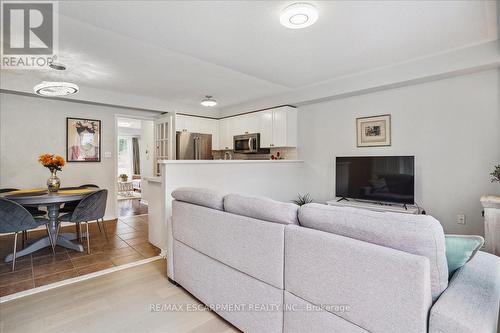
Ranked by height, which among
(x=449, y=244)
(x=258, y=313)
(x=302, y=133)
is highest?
(x=302, y=133)

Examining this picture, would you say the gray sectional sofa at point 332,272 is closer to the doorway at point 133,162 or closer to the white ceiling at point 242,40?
the white ceiling at point 242,40

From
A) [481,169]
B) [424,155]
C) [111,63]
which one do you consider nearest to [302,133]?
[424,155]

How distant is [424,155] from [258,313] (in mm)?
3306

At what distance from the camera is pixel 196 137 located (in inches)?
234

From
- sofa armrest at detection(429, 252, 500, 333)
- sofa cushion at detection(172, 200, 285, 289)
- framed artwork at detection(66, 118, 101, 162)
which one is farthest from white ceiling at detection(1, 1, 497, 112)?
sofa armrest at detection(429, 252, 500, 333)

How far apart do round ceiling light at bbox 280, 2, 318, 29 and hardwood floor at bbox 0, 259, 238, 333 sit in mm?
2547

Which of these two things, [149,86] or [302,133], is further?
[302,133]

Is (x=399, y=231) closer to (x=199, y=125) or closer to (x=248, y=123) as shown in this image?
(x=248, y=123)

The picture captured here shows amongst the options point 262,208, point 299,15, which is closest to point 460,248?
point 262,208

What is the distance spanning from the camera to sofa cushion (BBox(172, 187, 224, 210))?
78.7 inches

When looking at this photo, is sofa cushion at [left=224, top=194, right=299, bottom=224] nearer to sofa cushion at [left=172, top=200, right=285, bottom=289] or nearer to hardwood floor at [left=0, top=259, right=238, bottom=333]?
sofa cushion at [left=172, top=200, right=285, bottom=289]

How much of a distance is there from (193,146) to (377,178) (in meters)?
3.87

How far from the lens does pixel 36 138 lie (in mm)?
4332

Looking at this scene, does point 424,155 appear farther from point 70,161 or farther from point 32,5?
point 70,161
